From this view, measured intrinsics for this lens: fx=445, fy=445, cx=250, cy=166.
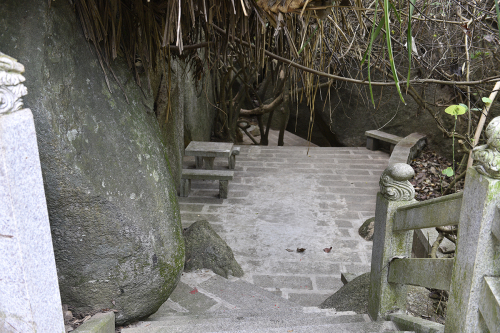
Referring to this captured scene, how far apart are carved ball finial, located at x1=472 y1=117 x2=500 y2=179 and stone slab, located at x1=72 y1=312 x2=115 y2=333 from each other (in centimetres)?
161

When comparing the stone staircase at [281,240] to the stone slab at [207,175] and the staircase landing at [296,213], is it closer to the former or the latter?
the staircase landing at [296,213]

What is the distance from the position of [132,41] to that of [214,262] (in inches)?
75.6

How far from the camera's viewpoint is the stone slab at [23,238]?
1210mm

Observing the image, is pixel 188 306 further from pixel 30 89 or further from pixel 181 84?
pixel 181 84

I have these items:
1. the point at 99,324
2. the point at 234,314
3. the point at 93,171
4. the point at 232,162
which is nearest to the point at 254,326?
the point at 234,314

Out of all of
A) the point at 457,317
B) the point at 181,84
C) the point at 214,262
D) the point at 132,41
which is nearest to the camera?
the point at 457,317

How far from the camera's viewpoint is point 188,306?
277cm

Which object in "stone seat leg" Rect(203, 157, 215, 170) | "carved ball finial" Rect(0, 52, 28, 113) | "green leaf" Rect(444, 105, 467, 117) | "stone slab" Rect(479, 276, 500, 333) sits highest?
"carved ball finial" Rect(0, 52, 28, 113)

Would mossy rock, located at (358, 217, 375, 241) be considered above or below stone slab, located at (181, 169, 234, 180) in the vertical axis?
below

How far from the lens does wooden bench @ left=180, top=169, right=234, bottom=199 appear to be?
550 centimetres

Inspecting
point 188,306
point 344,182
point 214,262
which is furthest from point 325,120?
point 188,306

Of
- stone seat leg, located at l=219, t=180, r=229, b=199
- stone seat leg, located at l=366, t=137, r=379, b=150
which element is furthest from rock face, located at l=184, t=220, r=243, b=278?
stone seat leg, located at l=366, t=137, r=379, b=150

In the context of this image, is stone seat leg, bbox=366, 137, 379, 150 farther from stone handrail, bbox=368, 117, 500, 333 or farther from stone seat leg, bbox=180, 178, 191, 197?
stone handrail, bbox=368, 117, 500, 333

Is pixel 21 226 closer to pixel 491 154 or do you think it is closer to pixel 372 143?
pixel 491 154
